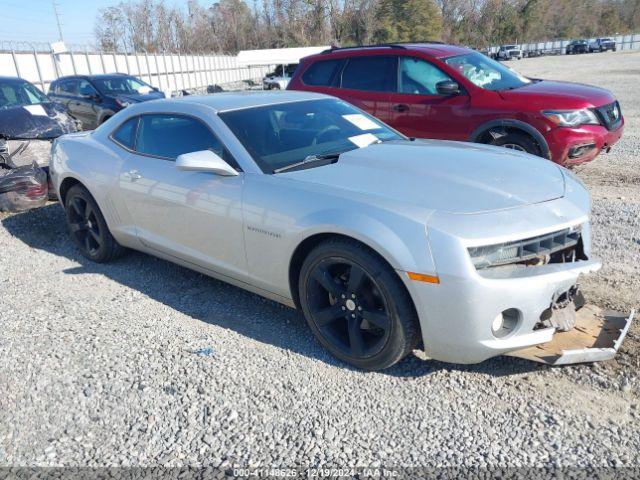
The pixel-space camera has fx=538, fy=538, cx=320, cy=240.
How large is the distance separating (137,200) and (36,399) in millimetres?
1734

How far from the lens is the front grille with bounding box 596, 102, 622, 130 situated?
255 inches

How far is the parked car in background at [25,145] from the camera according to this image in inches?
255

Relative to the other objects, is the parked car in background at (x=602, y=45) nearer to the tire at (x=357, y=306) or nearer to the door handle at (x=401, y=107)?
the door handle at (x=401, y=107)

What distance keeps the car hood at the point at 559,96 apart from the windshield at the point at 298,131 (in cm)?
292

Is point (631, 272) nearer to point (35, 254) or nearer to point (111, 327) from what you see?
point (111, 327)

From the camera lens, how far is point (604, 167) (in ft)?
25.1

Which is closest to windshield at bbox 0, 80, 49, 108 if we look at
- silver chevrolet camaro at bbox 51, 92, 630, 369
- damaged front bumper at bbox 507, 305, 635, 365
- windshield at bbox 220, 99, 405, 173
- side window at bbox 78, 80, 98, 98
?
side window at bbox 78, 80, 98, 98

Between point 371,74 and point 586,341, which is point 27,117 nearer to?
point 371,74

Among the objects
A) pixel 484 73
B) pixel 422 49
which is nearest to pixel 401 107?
pixel 422 49

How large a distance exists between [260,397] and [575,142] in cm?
510

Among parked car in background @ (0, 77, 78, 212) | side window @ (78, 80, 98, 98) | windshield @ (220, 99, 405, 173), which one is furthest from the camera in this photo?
side window @ (78, 80, 98, 98)

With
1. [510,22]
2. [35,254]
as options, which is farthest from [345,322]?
[510,22]

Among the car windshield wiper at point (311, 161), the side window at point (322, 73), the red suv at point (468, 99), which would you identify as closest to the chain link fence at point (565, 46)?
the side window at point (322, 73)

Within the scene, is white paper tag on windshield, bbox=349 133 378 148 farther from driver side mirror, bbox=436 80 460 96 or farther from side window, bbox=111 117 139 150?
driver side mirror, bbox=436 80 460 96
